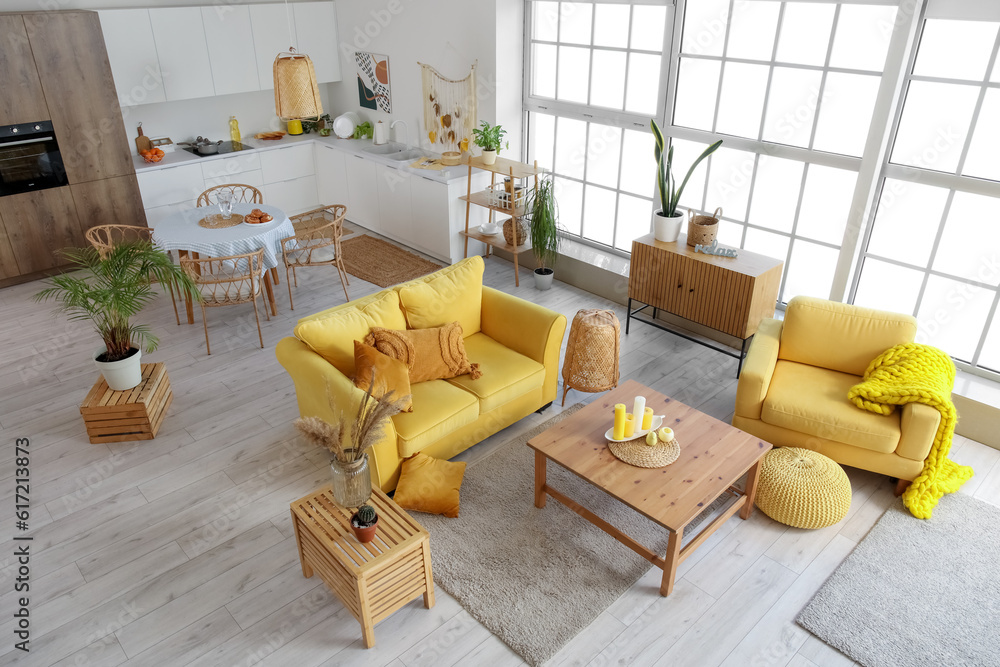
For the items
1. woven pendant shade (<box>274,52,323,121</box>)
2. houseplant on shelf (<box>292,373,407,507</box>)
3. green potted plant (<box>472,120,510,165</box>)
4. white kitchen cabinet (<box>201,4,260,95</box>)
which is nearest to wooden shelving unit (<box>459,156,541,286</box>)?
green potted plant (<box>472,120,510,165</box>)

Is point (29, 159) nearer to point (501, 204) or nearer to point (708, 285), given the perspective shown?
point (501, 204)

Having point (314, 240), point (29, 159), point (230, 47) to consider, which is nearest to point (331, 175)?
point (230, 47)

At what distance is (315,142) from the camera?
7.80 meters

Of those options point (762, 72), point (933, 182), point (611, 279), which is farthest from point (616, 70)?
point (933, 182)

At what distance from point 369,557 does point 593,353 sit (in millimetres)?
2103

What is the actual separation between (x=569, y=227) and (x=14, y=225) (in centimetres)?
488

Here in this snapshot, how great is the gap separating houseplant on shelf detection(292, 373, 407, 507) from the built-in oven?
4764 millimetres

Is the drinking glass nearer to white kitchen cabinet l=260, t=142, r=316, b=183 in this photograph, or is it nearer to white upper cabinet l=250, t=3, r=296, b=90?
white kitchen cabinet l=260, t=142, r=316, b=183

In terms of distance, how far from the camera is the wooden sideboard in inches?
187

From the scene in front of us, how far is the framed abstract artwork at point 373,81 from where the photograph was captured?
7367 mm

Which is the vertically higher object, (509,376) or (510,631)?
(509,376)

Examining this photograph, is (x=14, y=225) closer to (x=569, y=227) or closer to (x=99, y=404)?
(x=99, y=404)

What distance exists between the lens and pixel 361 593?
9.33 ft

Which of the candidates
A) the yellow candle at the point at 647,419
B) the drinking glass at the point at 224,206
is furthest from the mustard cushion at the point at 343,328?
the drinking glass at the point at 224,206
